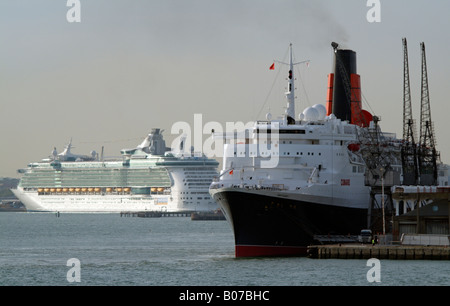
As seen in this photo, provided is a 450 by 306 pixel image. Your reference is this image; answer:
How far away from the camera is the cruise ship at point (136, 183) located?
181 meters

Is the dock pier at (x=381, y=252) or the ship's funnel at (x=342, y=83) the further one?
the ship's funnel at (x=342, y=83)

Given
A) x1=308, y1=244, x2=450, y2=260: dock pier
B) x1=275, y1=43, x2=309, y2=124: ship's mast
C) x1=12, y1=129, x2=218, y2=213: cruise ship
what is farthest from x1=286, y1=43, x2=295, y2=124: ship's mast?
x1=12, y1=129, x2=218, y2=213: cruise ship

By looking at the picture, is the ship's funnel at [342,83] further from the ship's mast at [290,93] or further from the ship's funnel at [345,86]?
the ship's mast at [290,93]

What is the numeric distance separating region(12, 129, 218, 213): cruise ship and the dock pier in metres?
120

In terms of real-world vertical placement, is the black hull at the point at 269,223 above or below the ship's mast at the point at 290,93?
below

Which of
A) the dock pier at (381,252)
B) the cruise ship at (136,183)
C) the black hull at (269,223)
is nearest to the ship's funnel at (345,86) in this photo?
the black hull at (269,223)

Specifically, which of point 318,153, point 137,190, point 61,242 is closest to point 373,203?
point 318,153

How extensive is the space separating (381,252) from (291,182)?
8604mm

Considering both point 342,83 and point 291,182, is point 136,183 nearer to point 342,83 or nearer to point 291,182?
point 342,83

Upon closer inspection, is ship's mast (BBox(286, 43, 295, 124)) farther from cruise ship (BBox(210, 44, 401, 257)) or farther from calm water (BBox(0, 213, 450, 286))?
calm water (BBox(0, 213, 450, 286))

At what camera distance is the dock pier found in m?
55.0

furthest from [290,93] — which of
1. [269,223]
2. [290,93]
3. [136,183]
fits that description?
[136,183]

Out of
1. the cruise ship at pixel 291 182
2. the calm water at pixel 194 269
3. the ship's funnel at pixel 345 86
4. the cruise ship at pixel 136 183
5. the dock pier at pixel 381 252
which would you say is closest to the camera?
the calm water at pixel 194 269
